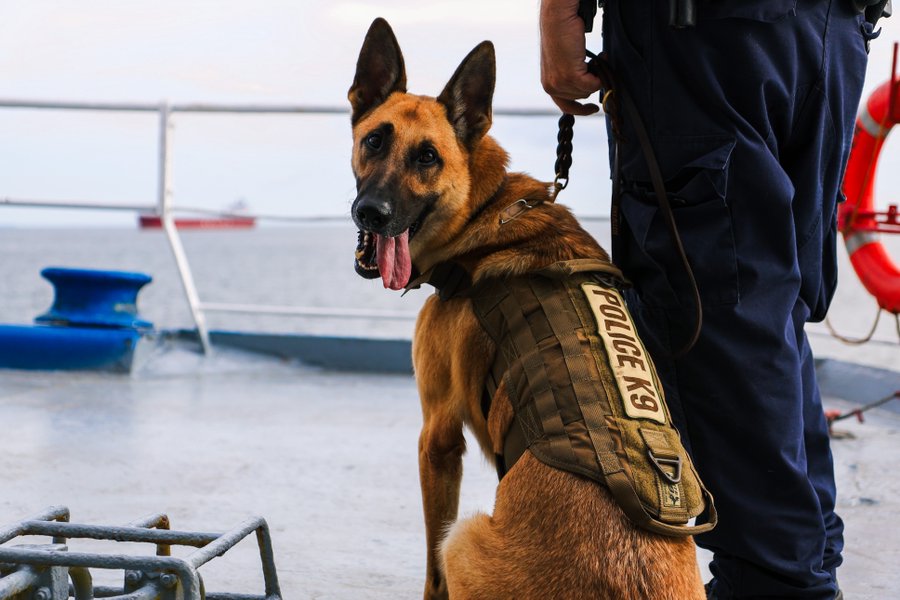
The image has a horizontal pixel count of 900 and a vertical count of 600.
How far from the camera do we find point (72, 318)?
4.20m

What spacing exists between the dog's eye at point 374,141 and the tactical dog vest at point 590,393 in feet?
1.80

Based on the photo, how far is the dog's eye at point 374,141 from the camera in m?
1.96

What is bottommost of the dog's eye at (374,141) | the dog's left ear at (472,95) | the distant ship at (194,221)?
the distant ship at (194,221)

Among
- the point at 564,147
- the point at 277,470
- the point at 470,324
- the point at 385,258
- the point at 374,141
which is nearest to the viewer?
the point at 470,324

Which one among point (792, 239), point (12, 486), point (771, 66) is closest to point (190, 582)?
point (792, 239)

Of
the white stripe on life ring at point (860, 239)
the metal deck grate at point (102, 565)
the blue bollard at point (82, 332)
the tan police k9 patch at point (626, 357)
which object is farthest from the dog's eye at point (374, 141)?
the blue bollard at point (82, 332)

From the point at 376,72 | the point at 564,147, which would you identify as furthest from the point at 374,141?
the point at 564,147

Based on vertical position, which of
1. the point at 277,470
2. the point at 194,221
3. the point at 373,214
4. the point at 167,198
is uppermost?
the point at 373,214

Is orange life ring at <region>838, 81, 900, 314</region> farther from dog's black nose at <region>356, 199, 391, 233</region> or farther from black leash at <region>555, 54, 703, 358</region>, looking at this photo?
dog's black nose at <region>356, 199, 391, 233</region>

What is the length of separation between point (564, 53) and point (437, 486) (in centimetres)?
83

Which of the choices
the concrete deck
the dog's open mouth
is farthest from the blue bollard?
the dog's open mouth

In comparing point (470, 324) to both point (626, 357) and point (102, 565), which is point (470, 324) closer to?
point (626, 357)

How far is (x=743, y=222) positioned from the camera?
1.52m

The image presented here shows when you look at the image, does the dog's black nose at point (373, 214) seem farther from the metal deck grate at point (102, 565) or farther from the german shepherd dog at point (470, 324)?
the metal deck grate at point (102, 565)
